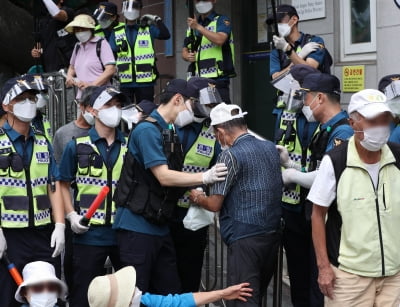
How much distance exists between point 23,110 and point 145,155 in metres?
1.04

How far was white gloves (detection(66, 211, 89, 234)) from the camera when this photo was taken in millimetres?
5812

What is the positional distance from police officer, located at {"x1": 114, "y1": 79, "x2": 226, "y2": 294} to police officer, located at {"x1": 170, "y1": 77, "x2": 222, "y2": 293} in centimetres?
28

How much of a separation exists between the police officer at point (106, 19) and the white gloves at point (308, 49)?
9.09 ft

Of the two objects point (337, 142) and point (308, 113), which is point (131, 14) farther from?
point (337, 142)

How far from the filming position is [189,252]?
6496 mm

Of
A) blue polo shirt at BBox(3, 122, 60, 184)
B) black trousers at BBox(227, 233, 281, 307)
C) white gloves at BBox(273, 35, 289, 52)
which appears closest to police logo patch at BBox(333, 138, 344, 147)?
black trousers at BBox(227, 233, 281, 307)

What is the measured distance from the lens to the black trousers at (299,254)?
614 centimetres

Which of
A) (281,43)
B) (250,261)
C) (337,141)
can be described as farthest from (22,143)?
(281,43)

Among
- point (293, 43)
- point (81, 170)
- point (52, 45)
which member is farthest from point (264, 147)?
point (52, 45)

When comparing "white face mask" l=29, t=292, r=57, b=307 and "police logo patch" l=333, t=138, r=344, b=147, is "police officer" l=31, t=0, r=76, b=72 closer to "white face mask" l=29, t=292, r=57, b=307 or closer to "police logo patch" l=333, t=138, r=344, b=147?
"white face mask" l=29, t=292, r=57, b=307

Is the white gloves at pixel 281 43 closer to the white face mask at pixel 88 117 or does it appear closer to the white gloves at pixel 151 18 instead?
the white face mask at pixel 88 117

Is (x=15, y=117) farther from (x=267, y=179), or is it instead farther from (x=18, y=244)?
(x=267, y=179)

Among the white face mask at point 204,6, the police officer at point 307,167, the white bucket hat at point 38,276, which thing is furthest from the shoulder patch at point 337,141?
the white face mask at point 204,6

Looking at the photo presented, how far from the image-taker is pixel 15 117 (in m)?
5.83
